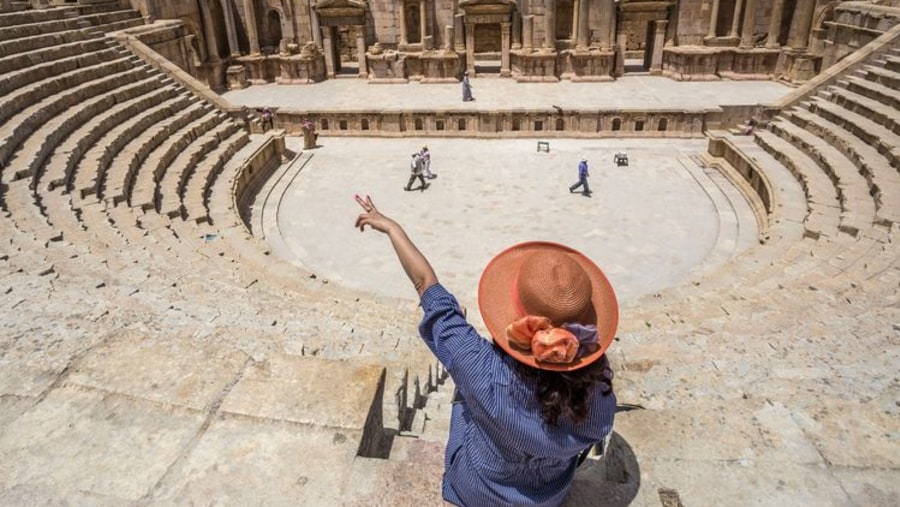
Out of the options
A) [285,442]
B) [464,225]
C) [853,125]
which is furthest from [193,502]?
[853,125]

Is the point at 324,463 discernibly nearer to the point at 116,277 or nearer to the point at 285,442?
the point at 285,442

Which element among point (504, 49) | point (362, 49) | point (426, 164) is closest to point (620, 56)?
point (504, 49)

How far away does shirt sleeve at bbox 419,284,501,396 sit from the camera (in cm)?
239

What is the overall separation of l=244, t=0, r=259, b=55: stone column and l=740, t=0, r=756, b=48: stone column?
785 inches

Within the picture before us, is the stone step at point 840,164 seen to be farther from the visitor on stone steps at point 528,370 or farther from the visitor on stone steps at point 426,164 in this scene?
the visitor on stone steps at point 528,370

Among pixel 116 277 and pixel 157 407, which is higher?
pixel 157 407

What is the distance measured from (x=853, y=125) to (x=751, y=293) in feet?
29.5

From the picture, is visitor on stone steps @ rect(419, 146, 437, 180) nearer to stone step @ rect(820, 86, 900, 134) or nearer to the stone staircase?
the stone staircase

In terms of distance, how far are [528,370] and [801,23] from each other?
83.6ft

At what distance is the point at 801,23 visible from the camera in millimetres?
22141

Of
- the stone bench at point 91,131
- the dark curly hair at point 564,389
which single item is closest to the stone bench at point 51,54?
the stone bench at point 91,131

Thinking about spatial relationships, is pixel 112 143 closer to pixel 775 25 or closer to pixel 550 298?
pixel 550 298

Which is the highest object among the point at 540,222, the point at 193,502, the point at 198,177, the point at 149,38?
the point at 149,38

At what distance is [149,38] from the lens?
62.2ft
